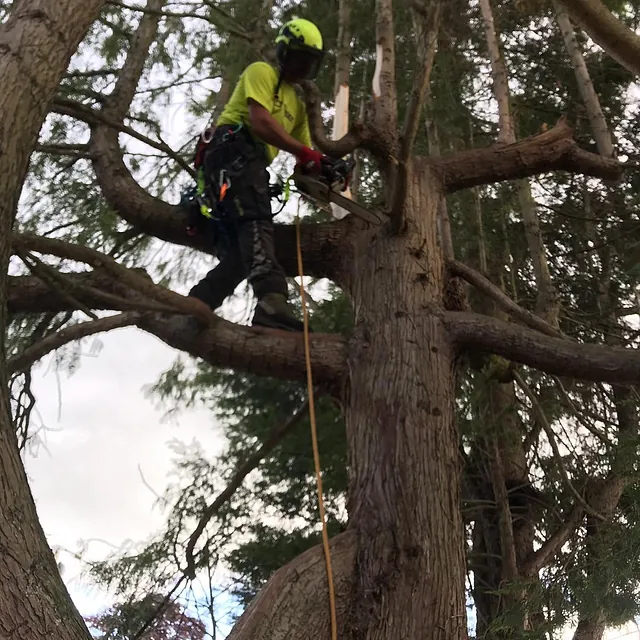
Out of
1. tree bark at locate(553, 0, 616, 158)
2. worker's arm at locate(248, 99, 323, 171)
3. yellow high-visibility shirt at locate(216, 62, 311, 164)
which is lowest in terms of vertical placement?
worker's arm at locate(248, 99, 323, 171)

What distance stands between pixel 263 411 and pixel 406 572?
91.5 inches

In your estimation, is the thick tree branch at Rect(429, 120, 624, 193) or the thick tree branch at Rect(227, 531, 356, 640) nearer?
the thick tree branch at Rect(227, 531, 356, 640)

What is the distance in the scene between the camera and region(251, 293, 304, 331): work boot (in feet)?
8.58

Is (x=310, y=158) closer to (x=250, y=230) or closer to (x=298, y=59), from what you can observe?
(x=250, y=230)

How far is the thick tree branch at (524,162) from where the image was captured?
3002 millimetres

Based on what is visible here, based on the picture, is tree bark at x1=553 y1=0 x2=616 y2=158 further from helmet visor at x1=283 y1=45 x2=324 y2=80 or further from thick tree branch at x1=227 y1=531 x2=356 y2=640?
thick tree branch at x1=227 y1=531 x2=356 y2=640

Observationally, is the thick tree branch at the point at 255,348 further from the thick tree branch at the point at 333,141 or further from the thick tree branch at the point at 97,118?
the thick tree branch at the point at 97,118

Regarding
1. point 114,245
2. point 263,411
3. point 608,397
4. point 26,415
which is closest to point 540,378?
point 608,397

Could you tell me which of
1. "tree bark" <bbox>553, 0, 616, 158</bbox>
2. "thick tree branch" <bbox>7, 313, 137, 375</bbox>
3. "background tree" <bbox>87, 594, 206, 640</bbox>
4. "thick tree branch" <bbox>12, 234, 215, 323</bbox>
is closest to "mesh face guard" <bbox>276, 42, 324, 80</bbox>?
"tree bark" <bbox>553, 0, 616, 158</bbox>

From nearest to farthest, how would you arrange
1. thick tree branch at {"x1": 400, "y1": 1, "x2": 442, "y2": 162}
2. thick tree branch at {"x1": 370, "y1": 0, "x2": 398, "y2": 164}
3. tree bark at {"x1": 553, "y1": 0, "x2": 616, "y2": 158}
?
thick tree branch at {"x1": 400, "y1": 1, "x2": 442, "y2": 162}, thick tree branch at {"x1": 370, "y1": 0, "x2": 398, "y2": 164}, tree bark at {"x1": 553, "y1": 0, "x2": 616, "y2": 158}

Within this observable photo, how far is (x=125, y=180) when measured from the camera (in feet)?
10.0

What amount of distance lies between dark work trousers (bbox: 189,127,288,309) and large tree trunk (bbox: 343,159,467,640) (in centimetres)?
38

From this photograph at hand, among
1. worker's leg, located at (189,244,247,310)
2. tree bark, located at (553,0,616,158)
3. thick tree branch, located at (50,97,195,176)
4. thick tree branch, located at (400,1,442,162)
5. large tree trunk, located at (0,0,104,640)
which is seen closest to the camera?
large tree trunk, located at (0,0,104,640)

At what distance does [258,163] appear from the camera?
9.39 feet
